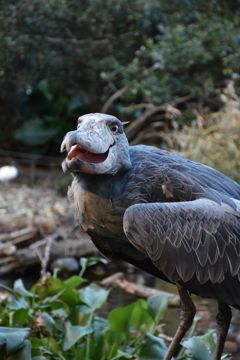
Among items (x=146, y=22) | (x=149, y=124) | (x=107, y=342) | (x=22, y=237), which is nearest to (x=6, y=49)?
(x=146, y=22)

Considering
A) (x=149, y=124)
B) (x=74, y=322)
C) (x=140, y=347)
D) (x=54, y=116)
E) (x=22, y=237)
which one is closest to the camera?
(x=140, y=347)

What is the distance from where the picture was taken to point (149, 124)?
12.7 m

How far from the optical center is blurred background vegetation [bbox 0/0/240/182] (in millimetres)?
9719

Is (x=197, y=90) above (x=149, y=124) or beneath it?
above

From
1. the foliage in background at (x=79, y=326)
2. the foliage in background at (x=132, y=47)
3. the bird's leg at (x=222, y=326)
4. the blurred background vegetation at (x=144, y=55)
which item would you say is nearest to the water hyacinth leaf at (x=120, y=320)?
the foliage in background at (x=79, y=326)

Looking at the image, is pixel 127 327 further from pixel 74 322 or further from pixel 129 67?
pixel 129 67

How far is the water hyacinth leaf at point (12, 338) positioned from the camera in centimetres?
293

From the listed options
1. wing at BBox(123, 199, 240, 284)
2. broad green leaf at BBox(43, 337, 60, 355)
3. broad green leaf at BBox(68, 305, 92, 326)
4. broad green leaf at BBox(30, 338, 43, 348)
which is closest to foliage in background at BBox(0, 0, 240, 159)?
broad green leaf at BBox(68, 305, 92, 326)

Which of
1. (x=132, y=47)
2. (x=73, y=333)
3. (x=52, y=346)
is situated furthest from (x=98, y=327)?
(x=132, y=47)

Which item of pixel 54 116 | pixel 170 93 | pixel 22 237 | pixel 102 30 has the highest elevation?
pixel 102 30

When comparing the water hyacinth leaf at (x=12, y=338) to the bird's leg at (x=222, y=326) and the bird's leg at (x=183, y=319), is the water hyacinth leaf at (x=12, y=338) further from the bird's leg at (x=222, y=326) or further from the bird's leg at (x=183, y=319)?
the bird's leg at (x=222, y=326)

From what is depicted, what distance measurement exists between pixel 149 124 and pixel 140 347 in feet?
31.8

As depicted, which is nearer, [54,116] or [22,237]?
[22,237]

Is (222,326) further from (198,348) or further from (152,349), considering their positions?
(152,349)
